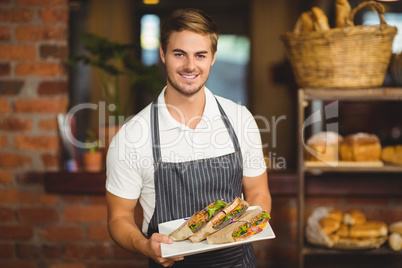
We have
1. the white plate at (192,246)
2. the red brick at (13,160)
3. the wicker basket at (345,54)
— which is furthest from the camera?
the red brick at (13,160)

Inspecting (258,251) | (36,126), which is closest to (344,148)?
(258,251)

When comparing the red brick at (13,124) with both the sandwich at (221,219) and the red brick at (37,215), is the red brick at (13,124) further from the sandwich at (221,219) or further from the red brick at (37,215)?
the sandwich at (221,219)

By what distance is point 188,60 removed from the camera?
160 centimetres

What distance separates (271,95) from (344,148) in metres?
1.42

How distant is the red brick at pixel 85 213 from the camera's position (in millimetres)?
2654

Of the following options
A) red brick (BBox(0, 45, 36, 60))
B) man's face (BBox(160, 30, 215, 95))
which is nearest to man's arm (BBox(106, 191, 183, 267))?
man's face (BBox(160, 30, 215, 95))

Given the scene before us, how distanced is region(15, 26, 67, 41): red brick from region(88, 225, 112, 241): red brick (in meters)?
Result: 1.08

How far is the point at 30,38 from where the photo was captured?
2.55 metres

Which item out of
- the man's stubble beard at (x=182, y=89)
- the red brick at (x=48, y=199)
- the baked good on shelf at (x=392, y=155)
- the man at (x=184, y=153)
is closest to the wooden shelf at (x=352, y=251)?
the baked good on shelf at (x=392, y=155)

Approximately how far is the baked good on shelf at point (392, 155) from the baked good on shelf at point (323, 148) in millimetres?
232

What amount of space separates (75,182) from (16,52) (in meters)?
0.78

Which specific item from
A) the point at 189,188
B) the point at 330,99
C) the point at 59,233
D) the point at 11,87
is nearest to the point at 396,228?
the point at 330,99

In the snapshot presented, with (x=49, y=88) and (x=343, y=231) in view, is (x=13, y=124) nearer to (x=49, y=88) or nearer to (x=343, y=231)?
(x=49, y=88)

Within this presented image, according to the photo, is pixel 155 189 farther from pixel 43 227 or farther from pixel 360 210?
pixel 360 210
